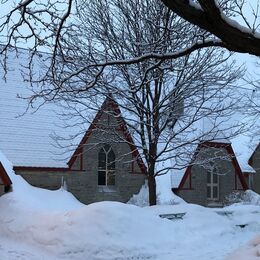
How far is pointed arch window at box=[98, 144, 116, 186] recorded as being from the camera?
22.8 meters

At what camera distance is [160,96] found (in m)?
18.8

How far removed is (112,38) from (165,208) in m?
6.25

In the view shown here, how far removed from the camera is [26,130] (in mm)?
21859

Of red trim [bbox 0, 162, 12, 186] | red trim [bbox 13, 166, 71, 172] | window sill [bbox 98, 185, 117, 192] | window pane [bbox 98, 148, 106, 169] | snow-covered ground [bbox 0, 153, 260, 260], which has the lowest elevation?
snow-covered ground [bbox 0, 153, 260, 260]

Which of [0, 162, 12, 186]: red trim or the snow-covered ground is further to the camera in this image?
[0, 162, 12, 186]: red trim

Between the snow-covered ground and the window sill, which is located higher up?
the window sill

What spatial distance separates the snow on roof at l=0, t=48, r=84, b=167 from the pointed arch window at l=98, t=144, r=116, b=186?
153 cm

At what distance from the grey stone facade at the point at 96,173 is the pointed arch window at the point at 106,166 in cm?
18

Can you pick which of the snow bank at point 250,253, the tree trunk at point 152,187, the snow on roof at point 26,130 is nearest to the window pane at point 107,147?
the snow on roof at point 26,130

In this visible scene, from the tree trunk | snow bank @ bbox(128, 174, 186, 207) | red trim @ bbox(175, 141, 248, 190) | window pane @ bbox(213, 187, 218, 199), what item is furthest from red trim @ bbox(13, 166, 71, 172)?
window pane @ bbox(213, 187, 218, 199)

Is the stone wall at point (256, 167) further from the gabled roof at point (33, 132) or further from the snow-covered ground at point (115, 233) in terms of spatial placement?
the snow-covered ground at point (115, 233)

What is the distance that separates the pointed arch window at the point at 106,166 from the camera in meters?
22.8

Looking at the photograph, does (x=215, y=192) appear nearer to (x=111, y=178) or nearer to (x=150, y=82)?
(x=111, y=178)

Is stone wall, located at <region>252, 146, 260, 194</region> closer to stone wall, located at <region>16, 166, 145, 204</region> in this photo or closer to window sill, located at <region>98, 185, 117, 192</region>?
stone wall, located at <region>16, 166, 145, 204</region>
